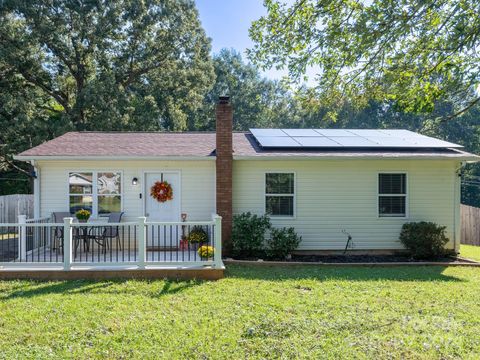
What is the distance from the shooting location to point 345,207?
1059 centimetres

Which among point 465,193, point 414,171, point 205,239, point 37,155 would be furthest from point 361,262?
point 465,193

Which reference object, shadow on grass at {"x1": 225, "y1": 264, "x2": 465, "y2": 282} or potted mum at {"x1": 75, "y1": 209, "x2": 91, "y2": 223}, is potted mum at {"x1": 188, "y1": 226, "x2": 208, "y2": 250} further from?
potted mum at {"x1": 75, "y1": 209, "x2": 91, "y2": 223}

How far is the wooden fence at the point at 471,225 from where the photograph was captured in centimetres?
1559

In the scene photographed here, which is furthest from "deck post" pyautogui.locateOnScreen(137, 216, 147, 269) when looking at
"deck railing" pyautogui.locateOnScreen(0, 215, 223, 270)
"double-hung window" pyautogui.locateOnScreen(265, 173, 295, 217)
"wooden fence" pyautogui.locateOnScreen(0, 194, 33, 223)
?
"wooden fence" pyautogui.locateOnScreen(0, 194, 33, 223)

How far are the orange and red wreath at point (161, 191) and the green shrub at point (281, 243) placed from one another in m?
3.04

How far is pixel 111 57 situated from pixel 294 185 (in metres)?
17.0

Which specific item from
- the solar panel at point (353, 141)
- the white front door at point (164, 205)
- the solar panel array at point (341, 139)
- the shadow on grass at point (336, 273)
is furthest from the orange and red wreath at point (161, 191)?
the solar panel at point (353, 141)

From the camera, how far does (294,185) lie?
10.6m

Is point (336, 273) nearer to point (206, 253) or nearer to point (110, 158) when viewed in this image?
point (206, 253)

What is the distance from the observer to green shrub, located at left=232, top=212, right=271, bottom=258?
9.67 m

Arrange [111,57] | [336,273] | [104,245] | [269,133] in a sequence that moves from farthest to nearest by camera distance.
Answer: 1. [111,57]
2. [269,133]
3. [104,245]
4. [336,273]

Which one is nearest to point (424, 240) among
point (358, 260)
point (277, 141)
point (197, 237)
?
point (358, 260)

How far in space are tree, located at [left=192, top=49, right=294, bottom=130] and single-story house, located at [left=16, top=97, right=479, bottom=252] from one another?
20.6 meters

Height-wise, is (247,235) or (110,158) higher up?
(110,158)
